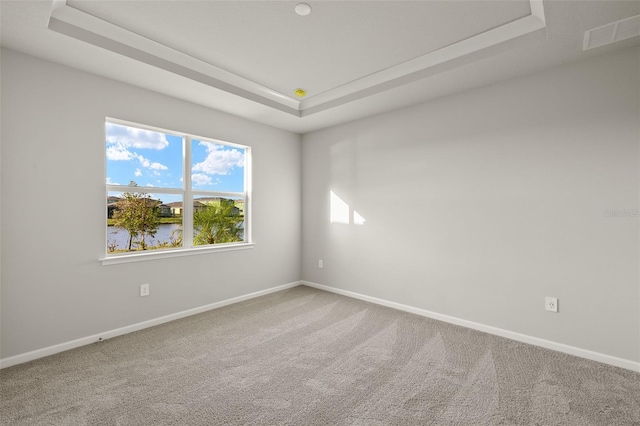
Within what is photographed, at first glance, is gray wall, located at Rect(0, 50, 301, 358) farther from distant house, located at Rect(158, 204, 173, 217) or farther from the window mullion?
distant house, located at Rect(158, 204, 173, 217)

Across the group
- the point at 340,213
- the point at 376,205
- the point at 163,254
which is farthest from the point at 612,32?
the point at 163,254

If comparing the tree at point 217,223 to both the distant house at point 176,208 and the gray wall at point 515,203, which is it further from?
the gray wall at point 515,203

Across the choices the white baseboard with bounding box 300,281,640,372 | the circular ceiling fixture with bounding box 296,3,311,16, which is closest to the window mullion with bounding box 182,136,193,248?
the circular ceiling fixture with bounding box 296,3,311,16

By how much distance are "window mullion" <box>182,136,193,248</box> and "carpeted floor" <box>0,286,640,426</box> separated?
1.00m

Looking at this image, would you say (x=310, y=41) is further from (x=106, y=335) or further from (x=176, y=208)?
(x=106, y=335)

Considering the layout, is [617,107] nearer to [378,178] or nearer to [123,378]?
[378,178]

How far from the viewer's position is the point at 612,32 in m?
2.17

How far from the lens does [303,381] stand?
7.23ft

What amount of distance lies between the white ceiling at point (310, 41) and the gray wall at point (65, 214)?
23 cm

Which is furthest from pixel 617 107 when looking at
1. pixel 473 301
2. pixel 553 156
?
pixel 473 301

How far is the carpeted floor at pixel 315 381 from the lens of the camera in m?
1.84

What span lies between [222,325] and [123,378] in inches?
42.9

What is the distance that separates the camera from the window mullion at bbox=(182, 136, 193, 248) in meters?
3.57

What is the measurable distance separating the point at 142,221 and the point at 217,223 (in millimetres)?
913
